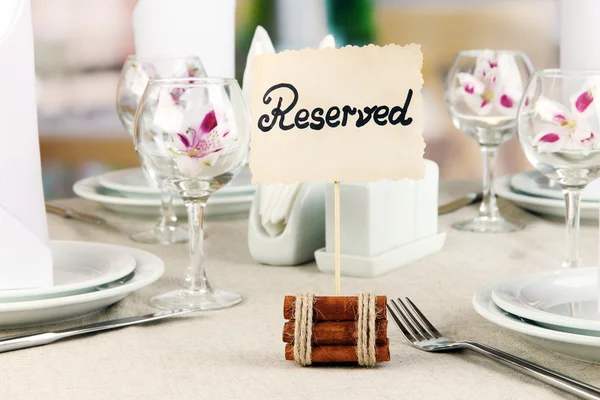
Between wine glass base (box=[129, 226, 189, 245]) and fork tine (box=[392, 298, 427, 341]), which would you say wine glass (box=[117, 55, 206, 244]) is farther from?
fork tine (box=[392, 298, 427, 341])

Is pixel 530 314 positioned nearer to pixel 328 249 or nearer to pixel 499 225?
pixel 328 249

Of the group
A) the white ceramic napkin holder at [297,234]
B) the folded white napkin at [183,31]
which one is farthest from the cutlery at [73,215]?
the white ceramic napkin holder at [297,234]

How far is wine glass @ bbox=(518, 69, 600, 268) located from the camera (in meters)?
0.82

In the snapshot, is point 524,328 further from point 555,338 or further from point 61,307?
point 61,307

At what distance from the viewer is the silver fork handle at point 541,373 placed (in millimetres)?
576

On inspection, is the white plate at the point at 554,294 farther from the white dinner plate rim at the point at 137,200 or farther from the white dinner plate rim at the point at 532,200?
the white dinner plate rim at the point at 137,200

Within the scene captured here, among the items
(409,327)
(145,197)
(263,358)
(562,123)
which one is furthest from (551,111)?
(145,197)

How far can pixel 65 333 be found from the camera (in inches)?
28.9

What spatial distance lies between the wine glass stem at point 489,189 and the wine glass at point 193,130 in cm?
54

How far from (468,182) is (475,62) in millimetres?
389

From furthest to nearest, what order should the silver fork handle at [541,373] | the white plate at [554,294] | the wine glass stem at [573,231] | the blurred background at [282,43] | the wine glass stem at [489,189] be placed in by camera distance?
the blurred background at [282,43]
the wine glass stem at [489,189]
the wine glass stem at [573,231]
the white plate at [554,294]
the silver fork handle at [541,373]

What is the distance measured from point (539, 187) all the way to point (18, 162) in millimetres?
770

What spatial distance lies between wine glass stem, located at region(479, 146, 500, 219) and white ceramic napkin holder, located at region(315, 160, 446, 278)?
0.26 meters

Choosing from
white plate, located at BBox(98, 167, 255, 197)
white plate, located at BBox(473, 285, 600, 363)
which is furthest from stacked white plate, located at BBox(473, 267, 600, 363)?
white plate, located at BBox(98, 167, 255, 197)
